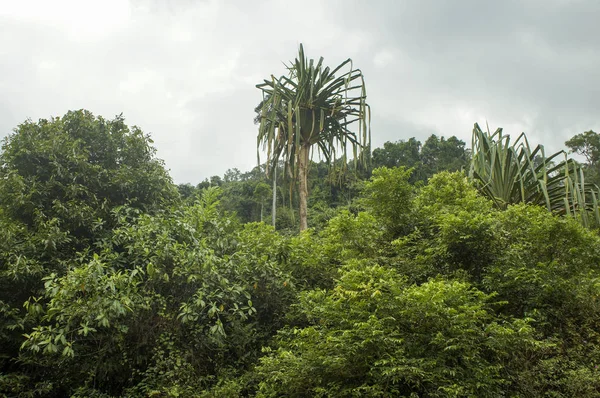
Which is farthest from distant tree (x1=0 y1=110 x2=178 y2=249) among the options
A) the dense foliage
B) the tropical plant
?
the tropical plant

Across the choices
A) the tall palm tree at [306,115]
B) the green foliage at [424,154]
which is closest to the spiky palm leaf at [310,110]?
the tall palm tree at [306,115]

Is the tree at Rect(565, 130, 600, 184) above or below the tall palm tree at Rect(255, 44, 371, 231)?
above

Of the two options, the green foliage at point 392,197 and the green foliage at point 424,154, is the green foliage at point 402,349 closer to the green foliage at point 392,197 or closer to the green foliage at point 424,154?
the green foliage at point 392,197

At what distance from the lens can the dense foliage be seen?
448 centimetres

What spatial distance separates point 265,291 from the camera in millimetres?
6512

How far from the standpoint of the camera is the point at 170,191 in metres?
7.45

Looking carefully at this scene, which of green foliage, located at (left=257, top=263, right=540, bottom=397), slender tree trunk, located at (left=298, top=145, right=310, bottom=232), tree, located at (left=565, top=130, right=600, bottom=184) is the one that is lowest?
green foliage, located at (left=257, top=263, right=540, bottom=397)

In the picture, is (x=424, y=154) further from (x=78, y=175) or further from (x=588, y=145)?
(x=78, y=175)

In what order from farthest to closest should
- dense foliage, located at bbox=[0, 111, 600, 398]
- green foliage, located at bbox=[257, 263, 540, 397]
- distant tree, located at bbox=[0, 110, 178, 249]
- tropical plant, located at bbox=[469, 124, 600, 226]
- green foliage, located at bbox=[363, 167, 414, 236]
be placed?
1. tropical plant, located at bbox=[469, 124, 600, 226]
2. green foliage, located at bbox=[363, 167, 414, 236]
3. distant tree, located at bbox=[0, 110, 178, 249]
4. dense foliage, located at bbox=[0, 111, 600, 398]
5. green foliage, located at bbox=[257, 263, 540, 397]

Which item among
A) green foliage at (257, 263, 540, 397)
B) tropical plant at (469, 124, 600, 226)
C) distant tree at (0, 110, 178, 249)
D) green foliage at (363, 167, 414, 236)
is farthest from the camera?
tropical plant at (469, 124, 600, 226)

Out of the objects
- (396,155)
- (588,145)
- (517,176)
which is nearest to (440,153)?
(396,155)

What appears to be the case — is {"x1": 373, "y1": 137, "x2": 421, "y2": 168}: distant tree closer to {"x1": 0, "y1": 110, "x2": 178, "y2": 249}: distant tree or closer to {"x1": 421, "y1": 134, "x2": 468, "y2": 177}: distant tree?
{"x1": 421, "y1": 134, "x2": 468, "y2": 177}: distant tree

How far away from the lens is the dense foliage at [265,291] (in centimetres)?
448

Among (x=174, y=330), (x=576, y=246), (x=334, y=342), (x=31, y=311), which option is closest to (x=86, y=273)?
(x=31, y=311)
